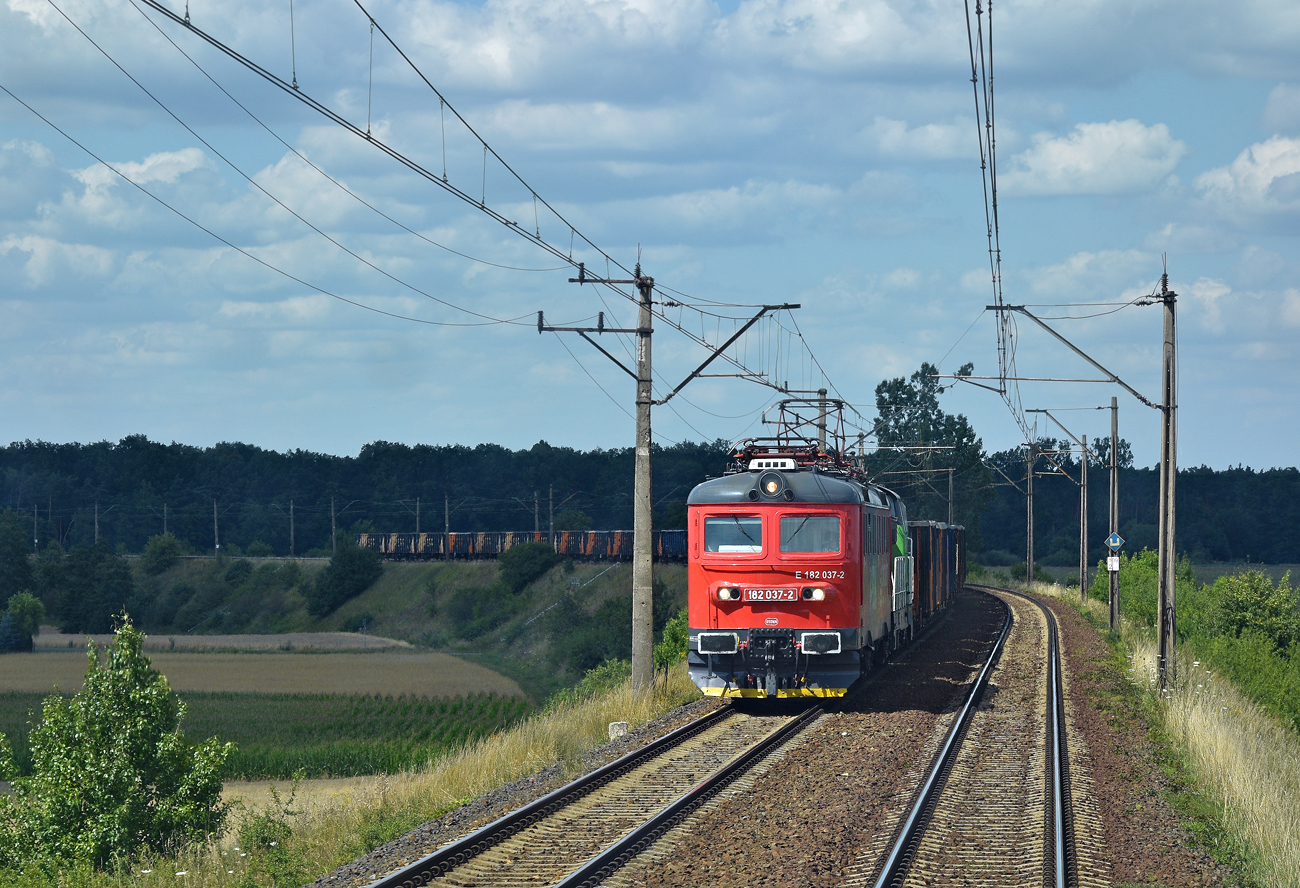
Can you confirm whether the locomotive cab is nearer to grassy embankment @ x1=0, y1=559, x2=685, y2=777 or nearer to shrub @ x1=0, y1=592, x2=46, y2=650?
grassy embankment @ x1=0, y1=559, x2=685, y2=777

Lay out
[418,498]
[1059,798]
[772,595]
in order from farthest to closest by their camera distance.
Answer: [418,498]
[772,595]
[1059,798]

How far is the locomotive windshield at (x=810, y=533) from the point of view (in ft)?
63.7

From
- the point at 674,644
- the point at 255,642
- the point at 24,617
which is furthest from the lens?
the point at 24,617

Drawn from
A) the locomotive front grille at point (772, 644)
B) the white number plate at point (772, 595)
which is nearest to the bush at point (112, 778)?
the locomotive front grille at point (772, 644)

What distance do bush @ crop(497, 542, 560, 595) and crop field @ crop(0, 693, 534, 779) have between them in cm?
2601

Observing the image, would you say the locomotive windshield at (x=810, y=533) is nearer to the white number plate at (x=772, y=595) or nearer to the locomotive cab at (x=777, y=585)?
the locomotive cab at (x=777, y=585)

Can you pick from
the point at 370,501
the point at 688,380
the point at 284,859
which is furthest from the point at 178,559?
the point at 284,859

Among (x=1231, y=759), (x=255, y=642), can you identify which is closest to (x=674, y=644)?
(x=1231, y=759)

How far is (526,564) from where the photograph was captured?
9162 cm

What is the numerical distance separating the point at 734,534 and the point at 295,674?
207 ft

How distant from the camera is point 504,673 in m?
75.2

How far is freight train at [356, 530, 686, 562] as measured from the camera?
245 ft

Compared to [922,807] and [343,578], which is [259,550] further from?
[922,807]

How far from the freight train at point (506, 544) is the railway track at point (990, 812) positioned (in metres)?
52.1
